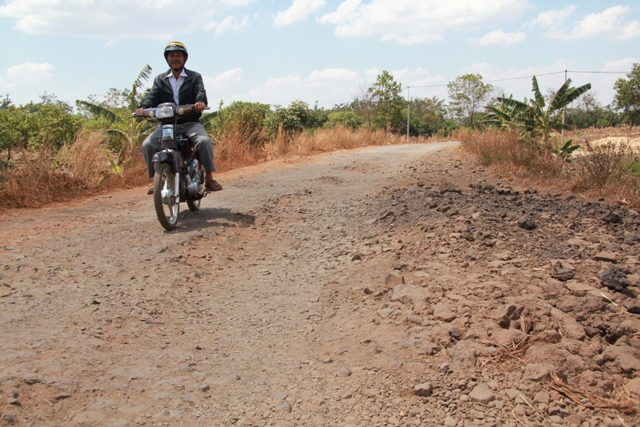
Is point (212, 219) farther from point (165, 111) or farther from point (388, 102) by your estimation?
point (388, 102)

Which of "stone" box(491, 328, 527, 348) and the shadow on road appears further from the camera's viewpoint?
Answer: the shadow on road

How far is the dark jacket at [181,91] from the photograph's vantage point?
21.0ft

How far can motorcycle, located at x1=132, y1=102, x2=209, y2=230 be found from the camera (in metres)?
5.80

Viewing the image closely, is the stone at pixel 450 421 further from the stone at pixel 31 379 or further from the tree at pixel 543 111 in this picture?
the tree at pixel 543 111

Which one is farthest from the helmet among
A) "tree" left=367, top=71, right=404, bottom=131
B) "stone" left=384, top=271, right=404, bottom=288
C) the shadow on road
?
"tree" left=367, top=71, right=404, bottom=131

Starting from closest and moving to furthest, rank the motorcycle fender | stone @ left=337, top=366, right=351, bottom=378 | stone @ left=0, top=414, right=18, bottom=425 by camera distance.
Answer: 1. stone @ left=0, top=414, right=18, bottom=425
2. stone @ left=337, top=366, right=351, bottom=378
3. the motorcycle fender

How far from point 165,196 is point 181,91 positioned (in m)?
1.40

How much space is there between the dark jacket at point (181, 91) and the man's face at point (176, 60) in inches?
4.4

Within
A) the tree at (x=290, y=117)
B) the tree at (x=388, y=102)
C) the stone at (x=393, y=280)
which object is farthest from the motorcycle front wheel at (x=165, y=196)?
the tree at (x=388, y=102)

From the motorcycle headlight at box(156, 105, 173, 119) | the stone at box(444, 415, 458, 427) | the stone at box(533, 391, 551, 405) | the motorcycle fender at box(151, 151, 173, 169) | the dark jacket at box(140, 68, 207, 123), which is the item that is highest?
the dark jacket at box(140, 68, 207, 123)

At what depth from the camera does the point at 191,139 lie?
646 centimetres

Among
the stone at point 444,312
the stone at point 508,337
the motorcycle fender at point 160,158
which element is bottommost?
the stone at point 508,337

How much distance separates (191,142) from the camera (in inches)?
256

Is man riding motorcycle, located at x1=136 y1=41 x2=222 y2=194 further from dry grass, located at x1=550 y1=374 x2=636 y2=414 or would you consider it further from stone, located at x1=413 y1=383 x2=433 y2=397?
dry grass, located at x1=550 y1=374 x2=636 y2=414
